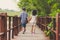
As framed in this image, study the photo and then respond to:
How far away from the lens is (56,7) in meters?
15.2

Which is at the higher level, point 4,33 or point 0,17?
point 0,17

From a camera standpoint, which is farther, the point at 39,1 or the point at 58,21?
the point at 39,1

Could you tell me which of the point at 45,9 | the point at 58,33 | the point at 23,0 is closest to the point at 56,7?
the point at 58,33

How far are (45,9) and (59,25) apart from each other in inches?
546

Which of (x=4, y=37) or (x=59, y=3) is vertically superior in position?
(x=59, y=3)

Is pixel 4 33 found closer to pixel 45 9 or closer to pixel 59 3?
pixel 59 3

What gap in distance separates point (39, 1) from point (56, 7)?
901cm

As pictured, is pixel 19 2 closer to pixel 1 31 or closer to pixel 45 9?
pixel 45 9

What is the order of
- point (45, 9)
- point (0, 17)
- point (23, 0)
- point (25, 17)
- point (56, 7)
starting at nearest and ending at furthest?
point (0, 17)
point (56, 7)
point (25, 17)
point (45, 9)
point (23, 0)

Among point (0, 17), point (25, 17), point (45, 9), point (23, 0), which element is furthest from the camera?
point (23, 0)

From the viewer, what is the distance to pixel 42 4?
922 inches

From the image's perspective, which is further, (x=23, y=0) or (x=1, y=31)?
(x=23, y=0)

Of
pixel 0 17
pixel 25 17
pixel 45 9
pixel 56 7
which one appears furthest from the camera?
pixel 45 9

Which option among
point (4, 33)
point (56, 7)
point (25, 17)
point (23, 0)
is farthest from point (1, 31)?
point (23, 0)
